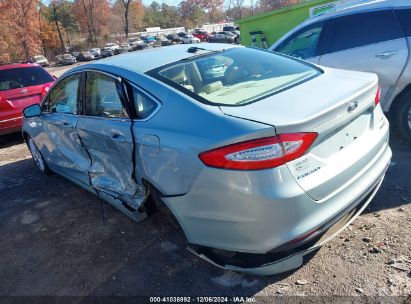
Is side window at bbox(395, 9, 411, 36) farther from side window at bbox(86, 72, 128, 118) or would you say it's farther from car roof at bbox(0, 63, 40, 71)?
car roof at bbox(0, 63, 40, 71)

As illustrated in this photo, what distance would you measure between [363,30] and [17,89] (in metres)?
6.38

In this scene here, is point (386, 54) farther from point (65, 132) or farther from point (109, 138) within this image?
point (65, 132)

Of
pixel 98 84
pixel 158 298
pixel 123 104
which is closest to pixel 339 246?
pixel 158 298

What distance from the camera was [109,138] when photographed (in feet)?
10.6

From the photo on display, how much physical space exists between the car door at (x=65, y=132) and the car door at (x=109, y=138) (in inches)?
8.7

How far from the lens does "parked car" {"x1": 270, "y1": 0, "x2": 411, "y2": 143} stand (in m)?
4.40

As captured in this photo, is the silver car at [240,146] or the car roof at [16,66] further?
the car roof at [16,66]

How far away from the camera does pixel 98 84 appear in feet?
11.5

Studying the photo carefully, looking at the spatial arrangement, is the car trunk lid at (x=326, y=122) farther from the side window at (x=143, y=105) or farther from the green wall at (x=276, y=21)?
the green wall at (x=276, y=21)

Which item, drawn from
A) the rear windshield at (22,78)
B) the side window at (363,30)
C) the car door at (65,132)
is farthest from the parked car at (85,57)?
the side window at (363,30)

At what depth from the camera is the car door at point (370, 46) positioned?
443 centimetres

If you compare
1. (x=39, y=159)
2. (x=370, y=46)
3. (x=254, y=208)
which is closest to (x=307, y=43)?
(x=370, y=46)

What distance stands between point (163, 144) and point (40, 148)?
3.19 metres

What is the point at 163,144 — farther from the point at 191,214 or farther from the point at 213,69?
the point at 213,69
